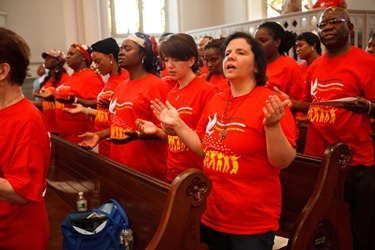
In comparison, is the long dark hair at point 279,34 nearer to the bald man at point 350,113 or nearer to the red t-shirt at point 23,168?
the bald man at point 350,113

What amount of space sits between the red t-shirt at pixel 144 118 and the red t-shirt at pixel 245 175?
1.03 meters

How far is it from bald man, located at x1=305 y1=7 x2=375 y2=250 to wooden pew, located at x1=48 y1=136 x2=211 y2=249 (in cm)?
123

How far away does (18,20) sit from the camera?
30.9 feet

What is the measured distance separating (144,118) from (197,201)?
46.5 inches

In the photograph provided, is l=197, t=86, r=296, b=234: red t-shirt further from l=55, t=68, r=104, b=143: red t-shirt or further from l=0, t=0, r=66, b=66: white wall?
l=0, t=0, r=66, b=66: white wall

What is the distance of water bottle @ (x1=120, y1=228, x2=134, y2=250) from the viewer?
8.17 feet

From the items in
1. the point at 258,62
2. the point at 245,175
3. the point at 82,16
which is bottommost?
the point at 245,175

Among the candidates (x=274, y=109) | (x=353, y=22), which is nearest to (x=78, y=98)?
(x=274, y=109)

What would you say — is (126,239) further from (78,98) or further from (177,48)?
(78,98)

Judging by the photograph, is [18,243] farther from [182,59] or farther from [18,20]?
[18,20]

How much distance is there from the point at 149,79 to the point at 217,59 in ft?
2.78

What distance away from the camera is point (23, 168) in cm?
159

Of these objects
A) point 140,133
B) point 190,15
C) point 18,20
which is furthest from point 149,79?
point 190,15

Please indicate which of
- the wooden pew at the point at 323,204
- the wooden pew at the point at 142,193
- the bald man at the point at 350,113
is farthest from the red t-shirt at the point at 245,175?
the bald man at the point at 350,113
